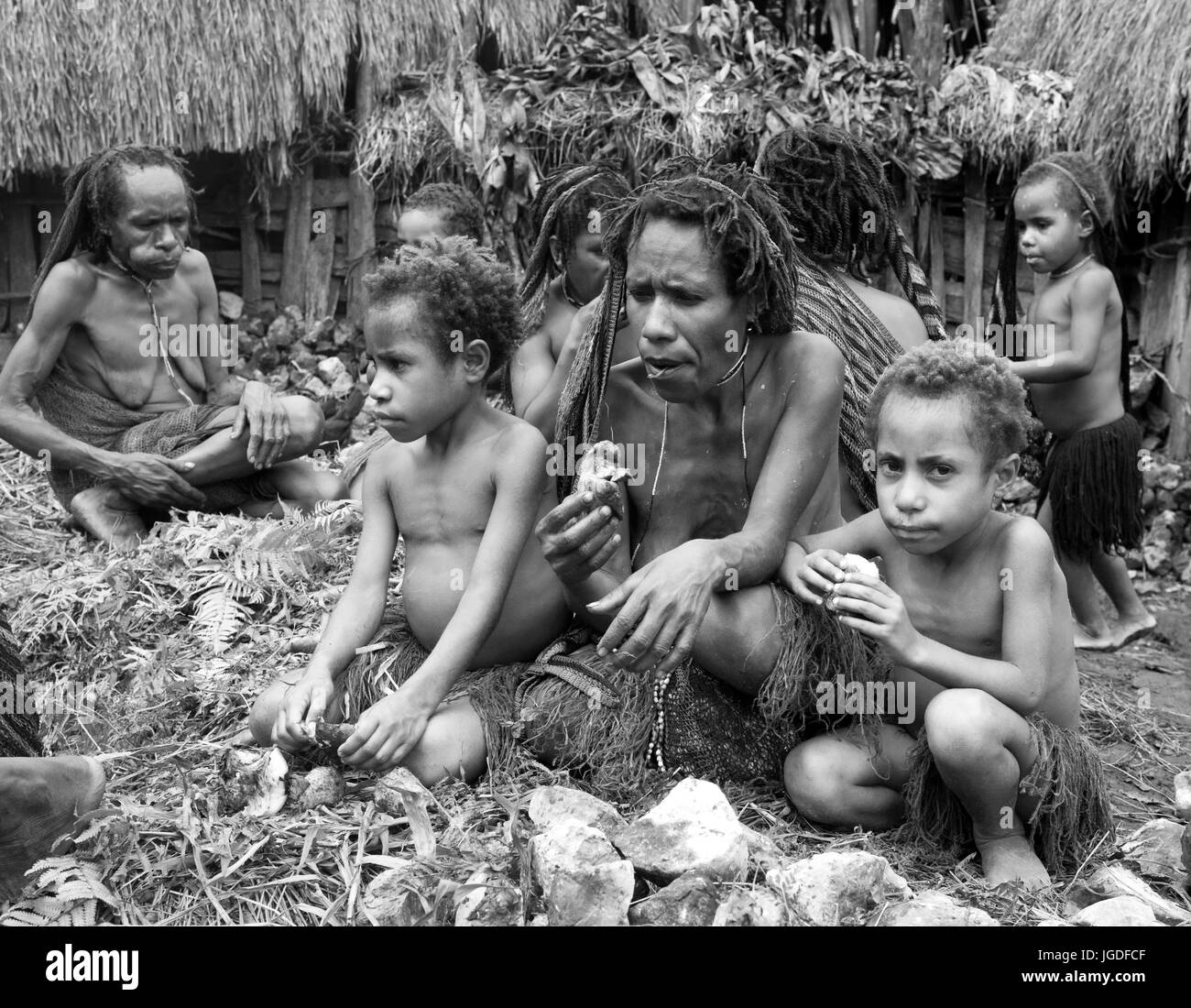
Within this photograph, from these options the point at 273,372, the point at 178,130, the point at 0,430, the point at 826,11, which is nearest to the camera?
the point at 0,430

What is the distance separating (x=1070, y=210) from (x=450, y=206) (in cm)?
232

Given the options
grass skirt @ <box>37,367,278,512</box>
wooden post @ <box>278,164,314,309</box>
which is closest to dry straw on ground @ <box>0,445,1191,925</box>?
grass skirt @ <box>37,367,278,512</box>

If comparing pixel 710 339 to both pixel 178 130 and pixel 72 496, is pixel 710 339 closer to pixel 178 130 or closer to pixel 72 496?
pixel 72 496

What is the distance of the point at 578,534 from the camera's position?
280cm

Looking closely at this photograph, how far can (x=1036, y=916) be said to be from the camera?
259cm

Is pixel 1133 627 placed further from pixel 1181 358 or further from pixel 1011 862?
pixel 1011 862

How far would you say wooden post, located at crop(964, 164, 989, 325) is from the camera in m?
7.14

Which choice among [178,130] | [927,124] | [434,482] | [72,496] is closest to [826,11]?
[927,124]

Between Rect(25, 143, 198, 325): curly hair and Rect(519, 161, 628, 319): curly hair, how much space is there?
1.26 m

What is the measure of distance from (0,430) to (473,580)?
2.50 metres

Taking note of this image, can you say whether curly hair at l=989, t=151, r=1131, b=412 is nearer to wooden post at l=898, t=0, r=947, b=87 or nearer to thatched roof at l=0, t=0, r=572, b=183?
wooden post at l=898, t=0, r=947, b=87

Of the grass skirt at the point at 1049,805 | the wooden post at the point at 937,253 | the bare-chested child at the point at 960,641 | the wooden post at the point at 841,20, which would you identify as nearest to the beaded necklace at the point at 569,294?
the bare-chested child at the point at 960,641

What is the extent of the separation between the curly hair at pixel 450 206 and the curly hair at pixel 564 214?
0.47 m

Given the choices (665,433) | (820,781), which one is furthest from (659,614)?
(665,433)
